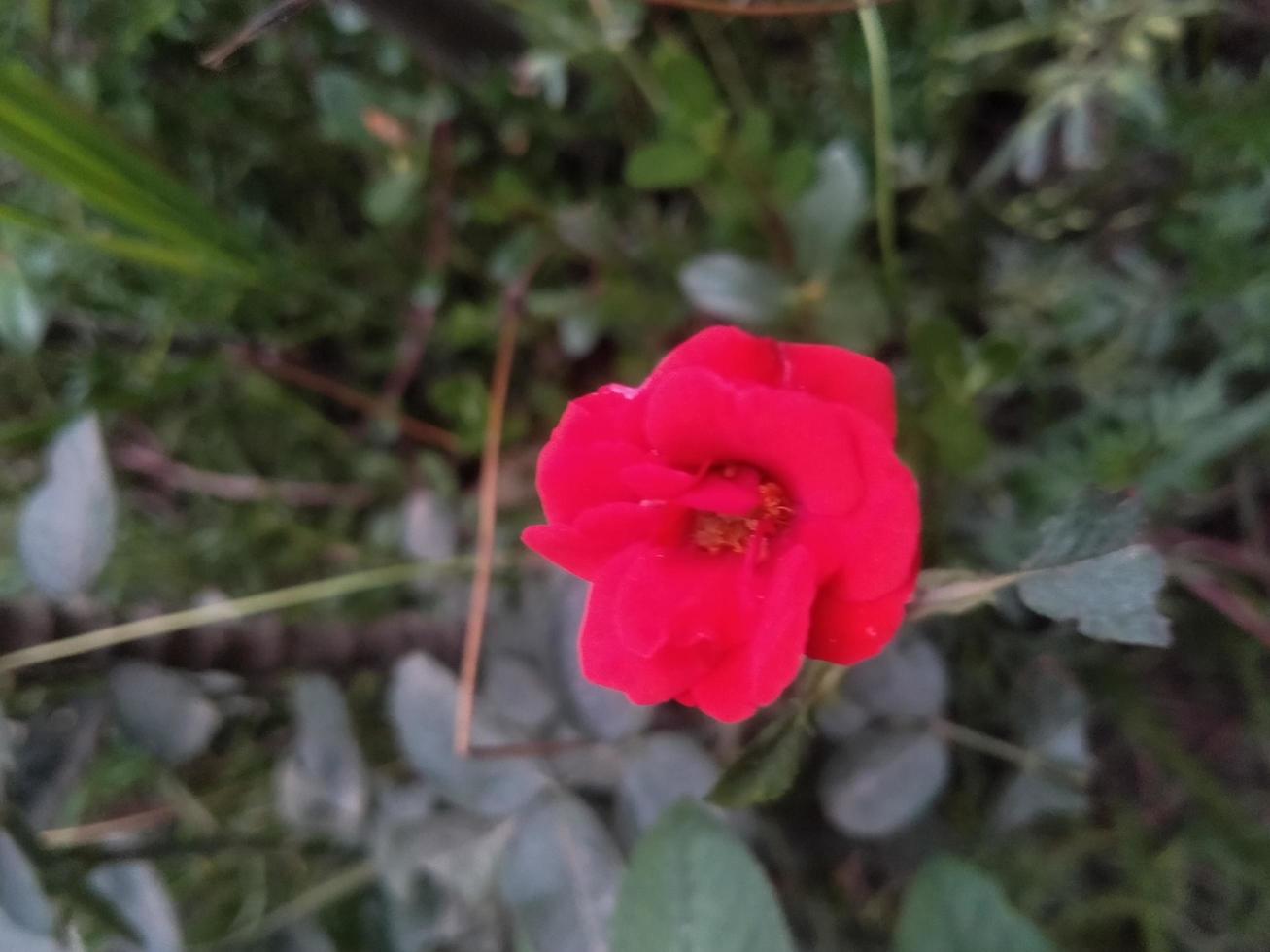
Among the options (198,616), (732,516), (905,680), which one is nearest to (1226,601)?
(905,680)

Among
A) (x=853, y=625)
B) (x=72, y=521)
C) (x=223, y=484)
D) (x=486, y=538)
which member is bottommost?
(x=223, y=484)

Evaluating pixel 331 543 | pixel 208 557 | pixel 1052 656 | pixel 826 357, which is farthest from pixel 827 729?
pixel 208 557

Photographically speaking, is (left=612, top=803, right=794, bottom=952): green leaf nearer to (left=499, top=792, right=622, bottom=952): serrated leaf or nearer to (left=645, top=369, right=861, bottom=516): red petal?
(left=499, top=792, right=622, bottom=952): serrated leaf

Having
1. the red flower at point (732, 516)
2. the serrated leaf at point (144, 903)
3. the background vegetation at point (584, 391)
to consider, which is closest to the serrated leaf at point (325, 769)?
the background vegetation at point (584, 391)

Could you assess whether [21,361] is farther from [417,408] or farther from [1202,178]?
[1202,178]

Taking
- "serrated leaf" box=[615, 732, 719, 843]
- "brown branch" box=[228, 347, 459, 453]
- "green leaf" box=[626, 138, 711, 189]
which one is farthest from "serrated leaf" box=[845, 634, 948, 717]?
"brown branch" box=[228, 347, 459, 453]

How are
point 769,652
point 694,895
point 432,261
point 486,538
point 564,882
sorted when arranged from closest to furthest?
point 769,652 < point 694,895 < point 564,882 < point 486,538 < point 432,261

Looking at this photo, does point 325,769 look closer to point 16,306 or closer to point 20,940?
point 20,940
